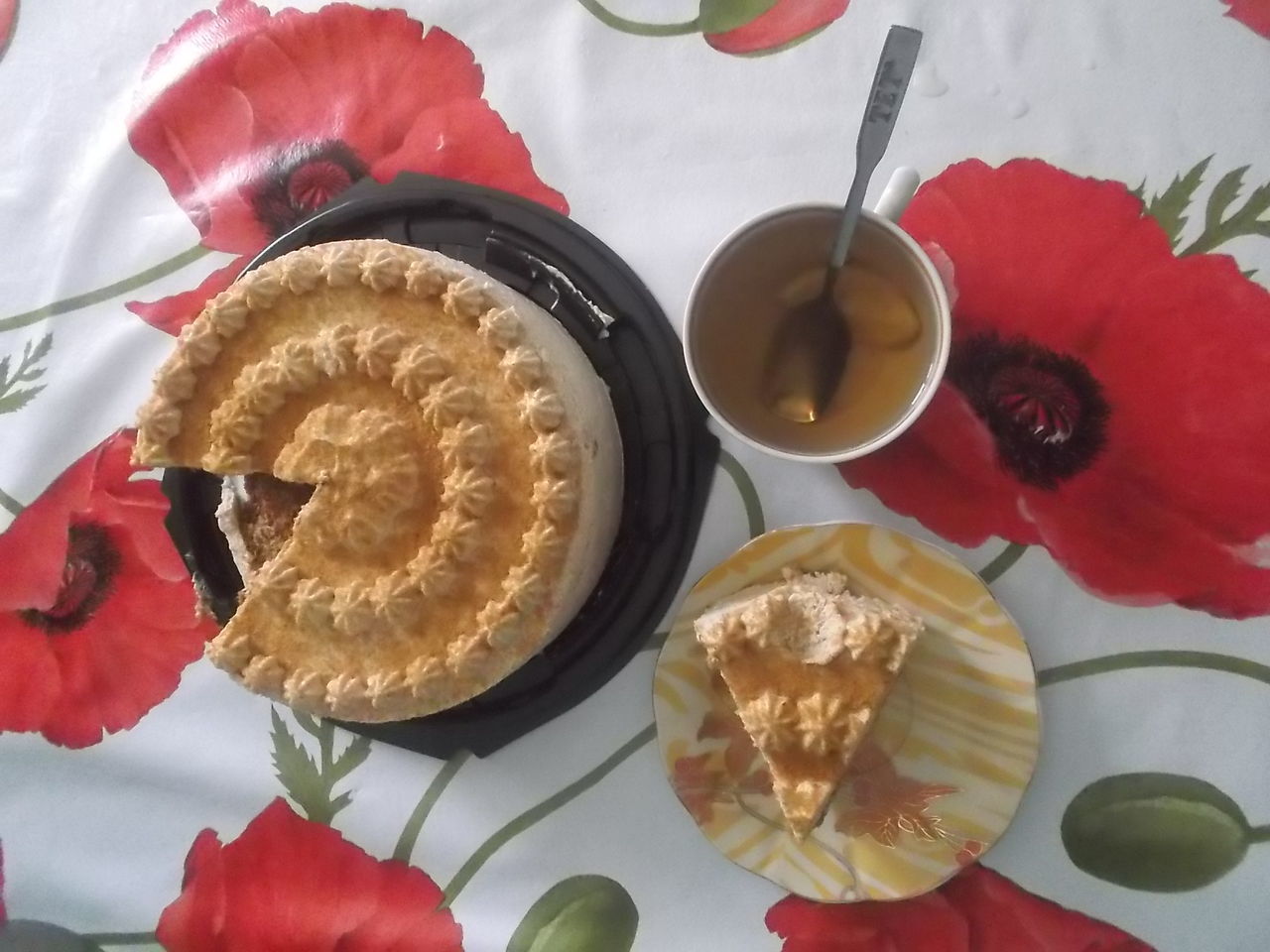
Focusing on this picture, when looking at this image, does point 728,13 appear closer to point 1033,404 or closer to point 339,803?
point 1033,404

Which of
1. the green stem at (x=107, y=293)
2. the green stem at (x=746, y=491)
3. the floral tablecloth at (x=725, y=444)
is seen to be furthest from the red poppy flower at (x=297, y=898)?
the green stem at (x=107, y=293)

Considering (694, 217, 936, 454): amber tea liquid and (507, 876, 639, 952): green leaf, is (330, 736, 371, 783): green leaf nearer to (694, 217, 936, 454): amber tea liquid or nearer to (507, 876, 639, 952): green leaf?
(507, 876, 639, 952): green leaf

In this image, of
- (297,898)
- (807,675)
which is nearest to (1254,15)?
(807,675)

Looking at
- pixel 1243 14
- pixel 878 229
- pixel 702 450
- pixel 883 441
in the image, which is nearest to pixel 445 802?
pixel 702 450

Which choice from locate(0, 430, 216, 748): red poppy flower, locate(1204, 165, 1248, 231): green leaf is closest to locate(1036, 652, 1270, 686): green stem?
→ locate(1204, 165, 1248, 231): green leaf

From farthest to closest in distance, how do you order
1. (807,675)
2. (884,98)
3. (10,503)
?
(10,503)
(807,675)
(884,98)

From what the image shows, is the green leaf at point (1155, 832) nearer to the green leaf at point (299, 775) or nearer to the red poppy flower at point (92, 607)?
the green leaf at point (299, 775)
